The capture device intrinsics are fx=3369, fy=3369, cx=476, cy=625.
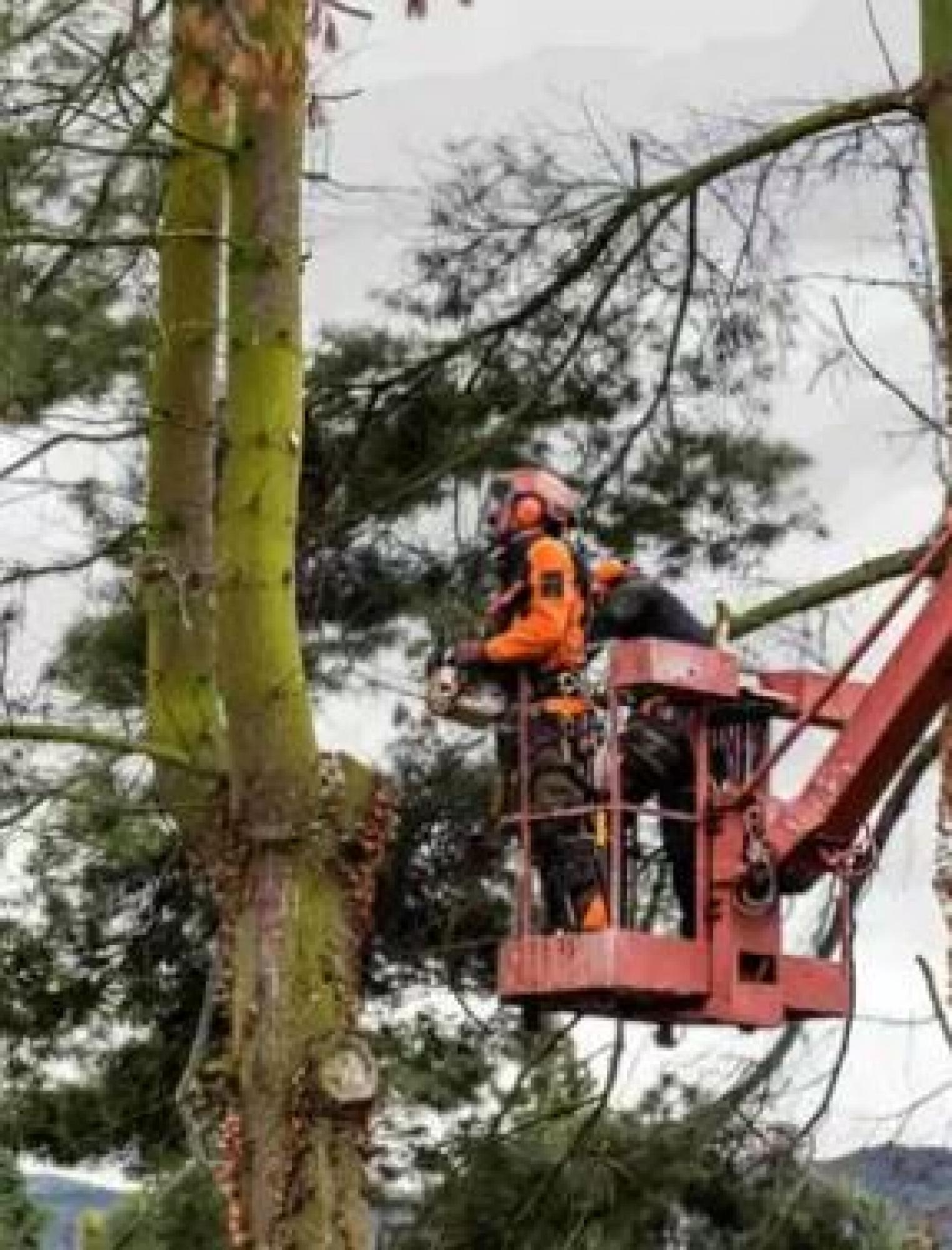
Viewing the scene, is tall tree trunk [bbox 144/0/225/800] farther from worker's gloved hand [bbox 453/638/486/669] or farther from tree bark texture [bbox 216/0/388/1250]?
worker's gloved hand [bbox 453/638/486/669]

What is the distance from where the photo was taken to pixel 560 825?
8.61m

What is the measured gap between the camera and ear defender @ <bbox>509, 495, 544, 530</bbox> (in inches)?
335

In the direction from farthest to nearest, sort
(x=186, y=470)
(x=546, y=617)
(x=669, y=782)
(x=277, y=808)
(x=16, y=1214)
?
1. (x=16, y=1214)
2. (x=186, y=470)
3. (x=277, y=808)
4. (x=669, y=782)
5. (x=546, y=617)

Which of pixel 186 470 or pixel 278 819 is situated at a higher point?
pixel 186 470

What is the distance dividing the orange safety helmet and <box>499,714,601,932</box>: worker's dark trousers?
49cm

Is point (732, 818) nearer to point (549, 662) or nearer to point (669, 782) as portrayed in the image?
point (669, 782)

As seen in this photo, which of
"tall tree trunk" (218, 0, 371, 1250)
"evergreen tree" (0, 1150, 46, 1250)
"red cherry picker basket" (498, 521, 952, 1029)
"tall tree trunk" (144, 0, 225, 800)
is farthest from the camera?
"evergreen tree" (0, 1150, 46, 1250)

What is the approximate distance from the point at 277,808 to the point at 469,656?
40.6 inches

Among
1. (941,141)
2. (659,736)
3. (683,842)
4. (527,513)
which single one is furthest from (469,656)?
(941,141)

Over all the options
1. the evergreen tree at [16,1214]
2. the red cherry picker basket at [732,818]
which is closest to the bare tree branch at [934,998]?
the red cherry picker basket at [732,818]

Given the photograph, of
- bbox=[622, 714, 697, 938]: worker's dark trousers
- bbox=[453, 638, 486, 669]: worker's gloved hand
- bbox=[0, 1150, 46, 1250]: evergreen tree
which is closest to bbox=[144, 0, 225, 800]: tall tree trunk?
bbox=[453, 638, 486, 669]: worker's gloved hand

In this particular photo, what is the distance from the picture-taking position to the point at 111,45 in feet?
28.8

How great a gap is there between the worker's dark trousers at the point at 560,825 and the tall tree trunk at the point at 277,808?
0.96 meters

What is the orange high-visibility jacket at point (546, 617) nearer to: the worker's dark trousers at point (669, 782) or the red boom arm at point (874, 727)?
the worker's dark trousers at point (669, 782)
